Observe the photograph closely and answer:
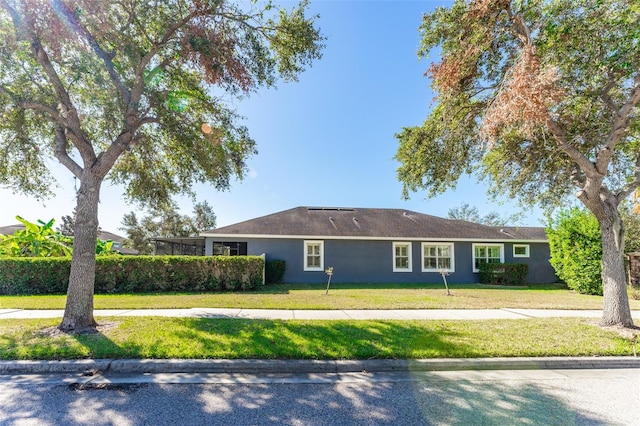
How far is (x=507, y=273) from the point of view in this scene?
1659cm

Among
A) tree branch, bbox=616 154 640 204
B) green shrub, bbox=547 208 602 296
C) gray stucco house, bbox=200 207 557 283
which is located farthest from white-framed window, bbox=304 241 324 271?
tree branch, bbox=616 154 640 204

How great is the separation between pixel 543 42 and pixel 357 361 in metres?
7.20

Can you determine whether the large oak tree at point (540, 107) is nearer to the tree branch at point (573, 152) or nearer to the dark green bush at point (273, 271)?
the tree branch at point (573, 152)

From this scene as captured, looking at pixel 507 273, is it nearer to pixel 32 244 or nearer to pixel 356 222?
pixel 356 222

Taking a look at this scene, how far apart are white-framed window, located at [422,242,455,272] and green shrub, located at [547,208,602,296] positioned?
465cm

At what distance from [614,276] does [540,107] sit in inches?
163

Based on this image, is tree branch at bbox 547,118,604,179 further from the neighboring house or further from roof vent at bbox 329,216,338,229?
the neighboring house

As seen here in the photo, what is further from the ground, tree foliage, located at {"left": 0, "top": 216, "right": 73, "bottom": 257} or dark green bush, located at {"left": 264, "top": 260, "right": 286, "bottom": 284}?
tree foliage, located at {"left": 0, "top": 216, "right": 73, "bottom": 257}

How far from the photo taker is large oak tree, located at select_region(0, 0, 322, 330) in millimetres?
6023

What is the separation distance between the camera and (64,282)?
11328 millimetres

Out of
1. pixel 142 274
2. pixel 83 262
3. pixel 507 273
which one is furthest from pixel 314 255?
pixel 83 262

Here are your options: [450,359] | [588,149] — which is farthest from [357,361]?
[588,149]

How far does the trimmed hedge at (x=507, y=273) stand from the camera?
16578 mm

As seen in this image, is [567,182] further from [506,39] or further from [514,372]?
[514,372]
